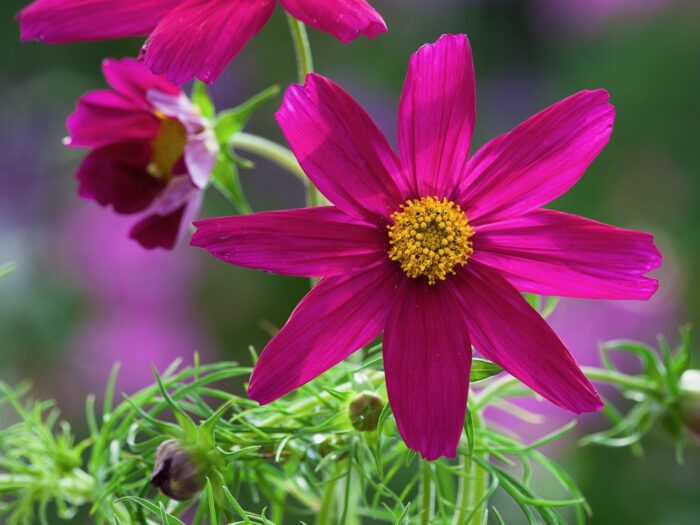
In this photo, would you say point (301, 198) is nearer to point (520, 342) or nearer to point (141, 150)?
point (141, 150)

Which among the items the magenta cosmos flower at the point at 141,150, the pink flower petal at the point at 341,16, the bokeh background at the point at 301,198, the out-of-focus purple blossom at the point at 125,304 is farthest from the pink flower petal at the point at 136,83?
the out-of-focus purple blossom at the point at 125,304

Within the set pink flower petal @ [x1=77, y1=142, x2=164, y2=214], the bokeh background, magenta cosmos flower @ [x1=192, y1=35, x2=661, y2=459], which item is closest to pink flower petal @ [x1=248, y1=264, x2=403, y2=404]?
magenta cosmos flower @ [x1=192, y1=35, x2=661, y2=459]

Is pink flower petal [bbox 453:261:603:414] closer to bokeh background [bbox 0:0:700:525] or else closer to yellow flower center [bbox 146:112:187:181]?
yellow flower center [bbox 146:112:187:181]

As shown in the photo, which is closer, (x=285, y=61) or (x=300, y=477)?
(x=300, y=477)

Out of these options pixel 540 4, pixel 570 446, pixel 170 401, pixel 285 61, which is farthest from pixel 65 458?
pixel 540 4

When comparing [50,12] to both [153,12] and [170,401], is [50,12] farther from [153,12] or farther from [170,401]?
[170,401]

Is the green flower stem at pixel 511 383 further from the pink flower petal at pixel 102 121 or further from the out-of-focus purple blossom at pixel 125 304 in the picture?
the out-of-focus purple blossom at pixel 125 304
